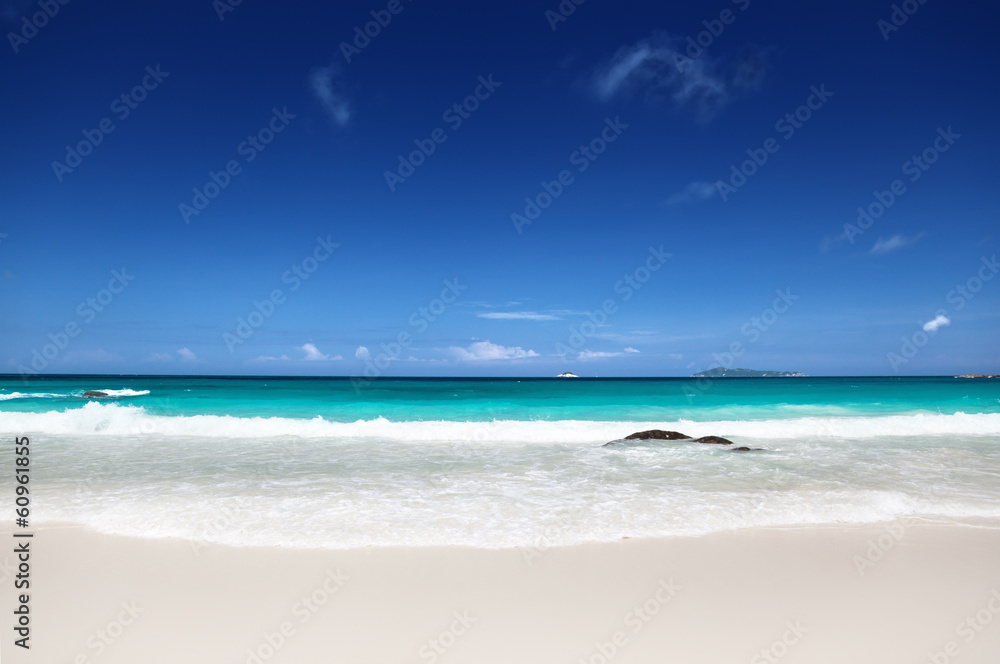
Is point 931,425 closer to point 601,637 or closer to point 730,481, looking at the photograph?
point 730,481

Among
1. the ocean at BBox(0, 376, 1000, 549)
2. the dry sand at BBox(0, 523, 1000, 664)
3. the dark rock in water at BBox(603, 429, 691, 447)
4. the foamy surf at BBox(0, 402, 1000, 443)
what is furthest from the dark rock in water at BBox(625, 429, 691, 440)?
the dry sand at BBox(0, 523, 1000, 664)

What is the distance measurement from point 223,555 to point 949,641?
24.6ft

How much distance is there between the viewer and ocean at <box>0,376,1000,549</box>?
269 inches

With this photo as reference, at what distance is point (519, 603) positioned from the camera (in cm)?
456

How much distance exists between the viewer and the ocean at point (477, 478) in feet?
22.4

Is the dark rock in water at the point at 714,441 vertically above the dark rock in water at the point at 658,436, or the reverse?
the dark rock in water at the point at 658,436

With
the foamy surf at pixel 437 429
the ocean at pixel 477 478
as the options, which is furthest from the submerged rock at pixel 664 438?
the foamy surf at pixel 437 429

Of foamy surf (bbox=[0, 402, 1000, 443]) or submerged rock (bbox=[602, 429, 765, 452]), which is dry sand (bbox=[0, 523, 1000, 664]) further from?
foamy surf (bbox=[0, 402, 1000, 443])

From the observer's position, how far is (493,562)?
552cm

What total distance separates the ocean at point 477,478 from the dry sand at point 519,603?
721 millimetres

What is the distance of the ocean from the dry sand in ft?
2.37

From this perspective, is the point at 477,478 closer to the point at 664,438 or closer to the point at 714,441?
the point at 664,438

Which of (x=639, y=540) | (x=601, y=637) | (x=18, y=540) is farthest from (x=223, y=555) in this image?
(x=639, y=540)

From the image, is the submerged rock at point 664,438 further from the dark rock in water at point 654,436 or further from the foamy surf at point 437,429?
the foamy surf at point 437,429
